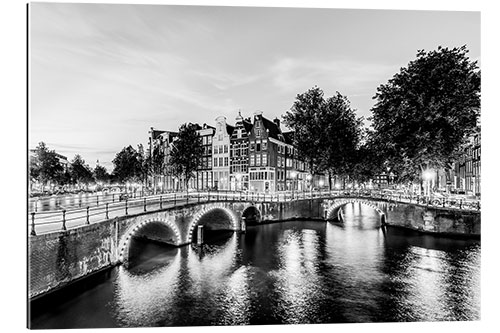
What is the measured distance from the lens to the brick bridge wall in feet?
23.6

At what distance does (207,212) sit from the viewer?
17.1 meters

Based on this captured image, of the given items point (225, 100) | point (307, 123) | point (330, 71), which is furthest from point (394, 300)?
point (307, 123)

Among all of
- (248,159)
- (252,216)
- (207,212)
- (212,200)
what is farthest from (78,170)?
(212,200)

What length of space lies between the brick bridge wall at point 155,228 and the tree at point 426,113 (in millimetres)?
2934

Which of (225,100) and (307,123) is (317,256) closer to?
(225,100)

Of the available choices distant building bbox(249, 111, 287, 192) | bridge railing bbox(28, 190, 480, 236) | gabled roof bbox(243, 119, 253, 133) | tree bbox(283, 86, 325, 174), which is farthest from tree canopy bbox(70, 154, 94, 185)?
tree bbox(283, 86, 325, 174)

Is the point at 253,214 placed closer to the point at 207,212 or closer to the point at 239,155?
the point at 207,212

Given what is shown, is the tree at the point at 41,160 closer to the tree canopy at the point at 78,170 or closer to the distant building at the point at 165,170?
the tree canopy at the point at 78,170

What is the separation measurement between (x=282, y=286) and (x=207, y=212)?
8952 millimetres

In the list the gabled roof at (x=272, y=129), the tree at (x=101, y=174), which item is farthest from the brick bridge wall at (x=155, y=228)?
the tree at (x=101, y=174)

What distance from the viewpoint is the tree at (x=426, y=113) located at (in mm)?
14164

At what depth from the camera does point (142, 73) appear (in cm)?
796

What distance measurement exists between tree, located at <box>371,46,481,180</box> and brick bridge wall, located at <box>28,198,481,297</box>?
116 inches

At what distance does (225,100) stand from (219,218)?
9.70 m
